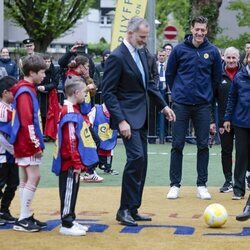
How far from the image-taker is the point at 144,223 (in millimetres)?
9047

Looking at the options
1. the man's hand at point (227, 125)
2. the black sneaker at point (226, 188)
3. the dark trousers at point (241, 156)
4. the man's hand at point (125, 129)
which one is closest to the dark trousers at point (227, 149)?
the black sneaker at point (226, 188)

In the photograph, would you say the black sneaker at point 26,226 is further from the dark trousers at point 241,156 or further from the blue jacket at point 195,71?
the dark trousers at point 241,156

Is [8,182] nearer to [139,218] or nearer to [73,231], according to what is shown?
[73,231]

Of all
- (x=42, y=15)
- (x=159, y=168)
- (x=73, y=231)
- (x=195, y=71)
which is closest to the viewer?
(x=73, y=231)

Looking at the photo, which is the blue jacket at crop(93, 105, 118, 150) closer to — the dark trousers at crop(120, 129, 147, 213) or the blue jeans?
the blue jeans

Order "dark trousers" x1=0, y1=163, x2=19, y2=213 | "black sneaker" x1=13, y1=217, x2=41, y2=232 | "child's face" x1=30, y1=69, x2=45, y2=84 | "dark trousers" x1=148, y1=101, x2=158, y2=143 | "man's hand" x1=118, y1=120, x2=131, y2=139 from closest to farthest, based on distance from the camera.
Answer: "black sneaker" x1=13, y1=217, x2=41, y2=232
"child's face" x1=30, y1=69, x2=45, y2=84
"man's hand" x1=118, y1=120, x2=131, y2=139
"dark trousers" x1=0, y1=163, x2=19, y2=213
"dark trousers" x1=148, y1=101, x2=158, y2=143

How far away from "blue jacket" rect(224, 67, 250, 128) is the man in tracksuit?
0.91 feet

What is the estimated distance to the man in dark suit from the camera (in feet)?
29.1

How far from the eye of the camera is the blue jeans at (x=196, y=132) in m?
10.9

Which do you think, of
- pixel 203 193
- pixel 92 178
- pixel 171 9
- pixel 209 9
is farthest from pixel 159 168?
pixel 171 9

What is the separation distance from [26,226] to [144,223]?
1307mm

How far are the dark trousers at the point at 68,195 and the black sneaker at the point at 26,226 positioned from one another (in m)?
0.34

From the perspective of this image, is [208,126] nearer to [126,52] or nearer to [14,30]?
[126,52]

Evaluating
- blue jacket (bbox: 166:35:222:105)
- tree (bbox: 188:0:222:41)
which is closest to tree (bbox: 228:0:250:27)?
tree (bbox: 188:0:222:41)
